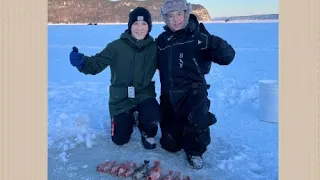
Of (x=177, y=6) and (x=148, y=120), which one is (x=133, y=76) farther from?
(x=177, y=6)

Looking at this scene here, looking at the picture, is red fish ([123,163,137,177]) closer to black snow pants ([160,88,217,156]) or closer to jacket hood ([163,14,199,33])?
Answer: black snow pants ([160,88,217,156])

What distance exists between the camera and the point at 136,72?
106 inches

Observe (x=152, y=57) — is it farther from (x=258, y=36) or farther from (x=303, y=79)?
(x=258, y=36)

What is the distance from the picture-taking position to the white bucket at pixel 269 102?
3.26m

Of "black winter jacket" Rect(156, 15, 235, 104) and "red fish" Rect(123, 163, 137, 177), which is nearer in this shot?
"red fish" Rect(123, 163, 137, 177)

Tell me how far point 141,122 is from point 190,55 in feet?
1.79

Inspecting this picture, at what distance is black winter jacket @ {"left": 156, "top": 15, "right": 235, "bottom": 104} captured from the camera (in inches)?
97.7

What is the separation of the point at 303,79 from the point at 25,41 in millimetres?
1223

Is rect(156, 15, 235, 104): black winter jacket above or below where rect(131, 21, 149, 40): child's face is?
below

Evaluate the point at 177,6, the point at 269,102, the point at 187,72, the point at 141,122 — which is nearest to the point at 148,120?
the point at 141,122

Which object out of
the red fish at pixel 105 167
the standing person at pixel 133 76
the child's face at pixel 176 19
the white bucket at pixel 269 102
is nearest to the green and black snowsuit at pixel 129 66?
the standing person at pixel 133 76

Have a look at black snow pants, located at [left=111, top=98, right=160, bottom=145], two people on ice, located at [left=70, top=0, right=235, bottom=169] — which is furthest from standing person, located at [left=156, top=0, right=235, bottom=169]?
black snow pants, located at [left=111, top=98, right=160, bottom=145]

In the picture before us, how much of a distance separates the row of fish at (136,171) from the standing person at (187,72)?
203 millimetres

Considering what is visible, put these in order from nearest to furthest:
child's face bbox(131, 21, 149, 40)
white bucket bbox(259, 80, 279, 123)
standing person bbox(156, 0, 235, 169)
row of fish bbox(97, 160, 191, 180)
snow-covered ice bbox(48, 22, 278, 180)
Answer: row of fish bbox(97, 160, 191, 180)
snow-covered ice bbox(48, 22, 278, 180)
standing person bbox(156, 0, 235, 169)
child's face bbox(131, 21, 149, 40)
white bucket bbox(259, 80, 279, 123)
